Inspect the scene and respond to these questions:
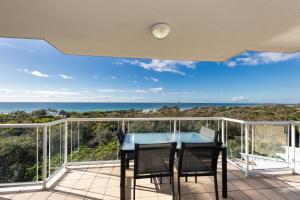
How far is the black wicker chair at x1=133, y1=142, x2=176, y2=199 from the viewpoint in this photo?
2.25 meters

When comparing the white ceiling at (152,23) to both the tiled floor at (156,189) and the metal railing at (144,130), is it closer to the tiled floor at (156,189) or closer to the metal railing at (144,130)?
the metal railing at (144,130)

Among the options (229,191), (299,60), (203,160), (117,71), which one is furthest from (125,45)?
(117,71)

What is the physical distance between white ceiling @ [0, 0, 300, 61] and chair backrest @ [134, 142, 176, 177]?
4.96 ft

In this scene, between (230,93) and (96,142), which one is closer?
(96,142)

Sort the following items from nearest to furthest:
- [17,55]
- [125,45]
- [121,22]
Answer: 1. [121,22]
2. [125,45]
3. [17,55]

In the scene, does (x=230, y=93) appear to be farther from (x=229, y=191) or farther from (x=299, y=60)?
(x=229, y=191)

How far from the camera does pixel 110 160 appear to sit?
13.7 ft

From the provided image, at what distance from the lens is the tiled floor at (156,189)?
8.89 feet

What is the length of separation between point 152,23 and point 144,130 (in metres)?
2.64

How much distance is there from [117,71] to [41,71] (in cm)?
761

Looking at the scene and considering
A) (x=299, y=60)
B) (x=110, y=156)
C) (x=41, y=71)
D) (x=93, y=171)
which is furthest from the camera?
(x=41, y=71)

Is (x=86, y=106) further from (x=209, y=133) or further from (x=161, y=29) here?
(x=161, y=29)

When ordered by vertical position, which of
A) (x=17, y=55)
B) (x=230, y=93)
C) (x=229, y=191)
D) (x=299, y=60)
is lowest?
(x=229, y=191)

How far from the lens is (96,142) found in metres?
4.27
